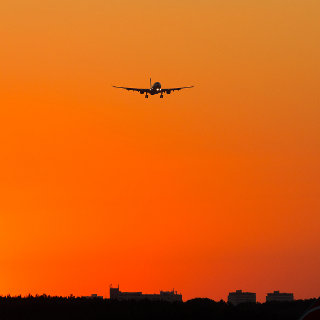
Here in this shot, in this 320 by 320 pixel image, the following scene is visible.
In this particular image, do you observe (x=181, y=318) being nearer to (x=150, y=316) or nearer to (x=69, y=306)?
(x=150, y=316)

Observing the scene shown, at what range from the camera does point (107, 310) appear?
514ft

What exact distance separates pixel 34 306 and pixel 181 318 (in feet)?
83.4

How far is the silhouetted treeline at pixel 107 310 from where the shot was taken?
497 feet

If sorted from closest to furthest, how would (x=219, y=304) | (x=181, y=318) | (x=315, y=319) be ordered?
1. (x=315, y=319)
2. (x=181, y=318)
3. (x=219, y=304)

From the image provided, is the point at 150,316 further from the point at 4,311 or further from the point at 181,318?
the point at 4,311

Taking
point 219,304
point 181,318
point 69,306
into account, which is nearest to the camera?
point 181,318

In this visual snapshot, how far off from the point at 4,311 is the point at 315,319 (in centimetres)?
13095

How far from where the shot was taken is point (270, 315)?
522 ft

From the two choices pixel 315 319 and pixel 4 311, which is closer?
pixel 315 319

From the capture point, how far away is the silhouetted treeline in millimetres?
151625

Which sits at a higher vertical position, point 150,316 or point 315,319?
point 150,316

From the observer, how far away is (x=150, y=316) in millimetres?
152875

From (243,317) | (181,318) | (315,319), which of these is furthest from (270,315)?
(315,319)

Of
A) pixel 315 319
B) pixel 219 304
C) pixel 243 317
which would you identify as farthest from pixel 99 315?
pixel 315 319
